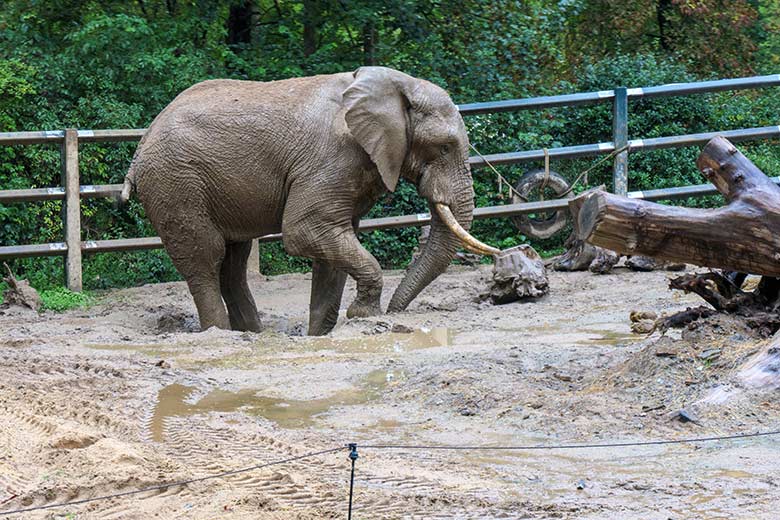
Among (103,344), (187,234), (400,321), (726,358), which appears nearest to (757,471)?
(726,358)

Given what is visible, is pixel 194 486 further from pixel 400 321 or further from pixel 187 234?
pixel 187 234

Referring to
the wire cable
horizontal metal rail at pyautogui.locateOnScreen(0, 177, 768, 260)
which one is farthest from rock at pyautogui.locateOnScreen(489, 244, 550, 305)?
the wire cable

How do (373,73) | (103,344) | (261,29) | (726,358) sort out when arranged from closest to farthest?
(726,358) → (103,344) → (373,73) → (261,29)

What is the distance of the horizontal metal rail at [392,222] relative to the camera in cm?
1209

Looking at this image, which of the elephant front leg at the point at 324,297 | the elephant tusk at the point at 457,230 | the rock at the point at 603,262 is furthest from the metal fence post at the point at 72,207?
the rock at the point at 603,262

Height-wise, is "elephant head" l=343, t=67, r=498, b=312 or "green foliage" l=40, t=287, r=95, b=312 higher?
"elephant head" l=343, t=67, r=498, b=312

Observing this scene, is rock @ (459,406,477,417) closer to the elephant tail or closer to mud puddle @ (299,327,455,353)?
mud puddle @ (299,327,455,353)

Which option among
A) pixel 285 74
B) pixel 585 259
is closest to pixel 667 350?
pixel 585 259

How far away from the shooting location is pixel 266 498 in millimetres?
4895

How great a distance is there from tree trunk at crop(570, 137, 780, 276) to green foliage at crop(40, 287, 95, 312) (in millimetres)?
6358

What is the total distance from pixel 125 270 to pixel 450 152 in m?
4.66

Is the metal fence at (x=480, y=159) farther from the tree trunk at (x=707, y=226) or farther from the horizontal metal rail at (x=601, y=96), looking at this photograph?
the tree trunk at (x=707, y=226)

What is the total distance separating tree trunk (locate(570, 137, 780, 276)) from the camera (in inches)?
245

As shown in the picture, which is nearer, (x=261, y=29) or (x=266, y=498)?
(x=266, y=498)
